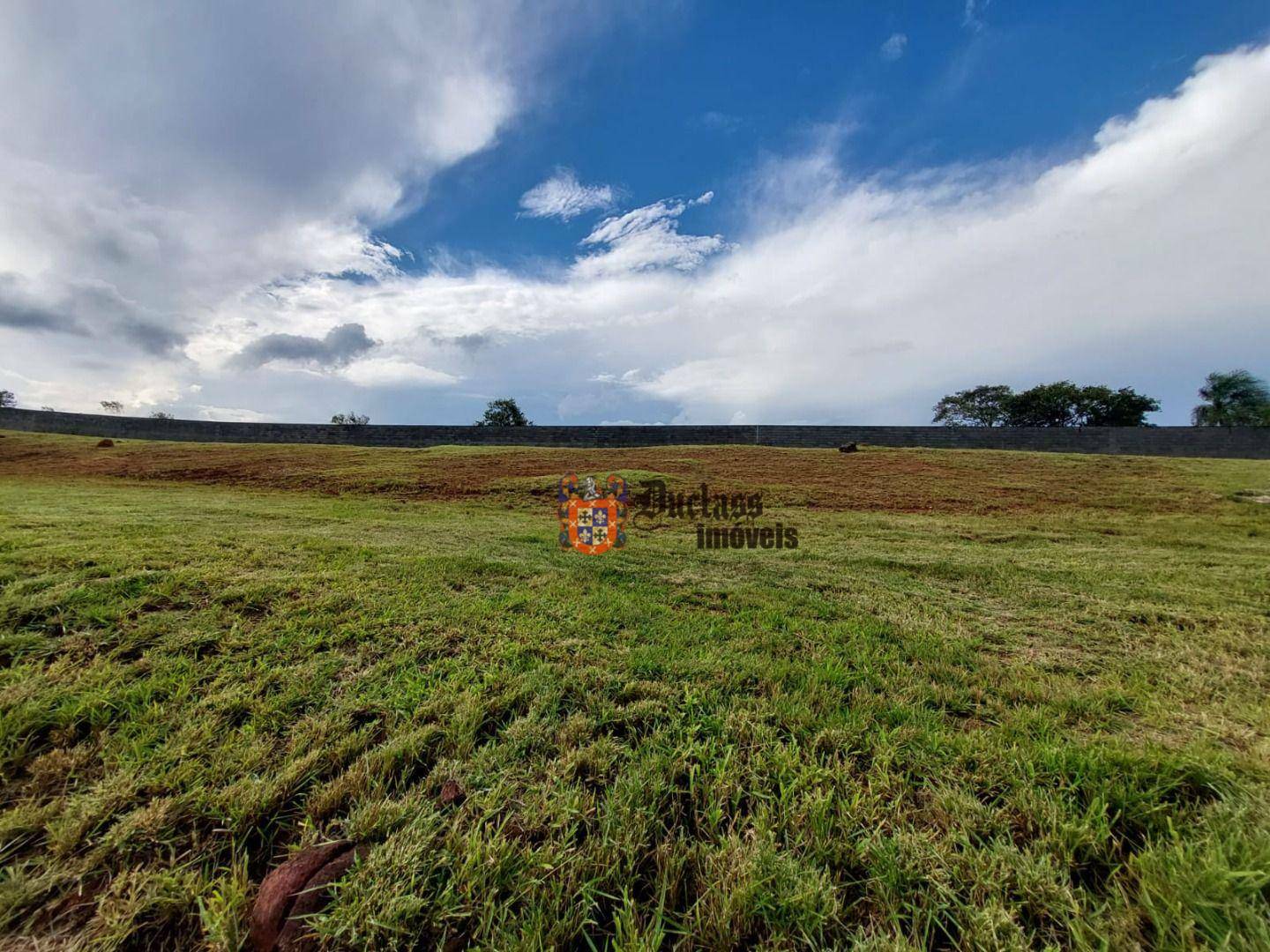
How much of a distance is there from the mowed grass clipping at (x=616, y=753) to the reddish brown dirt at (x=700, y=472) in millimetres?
8158

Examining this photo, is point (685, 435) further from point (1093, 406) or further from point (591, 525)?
point (1093, 406)

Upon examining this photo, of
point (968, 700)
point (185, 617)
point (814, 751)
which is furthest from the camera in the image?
point (185, 617)

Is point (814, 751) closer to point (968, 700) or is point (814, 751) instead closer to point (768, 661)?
point (768, 661)

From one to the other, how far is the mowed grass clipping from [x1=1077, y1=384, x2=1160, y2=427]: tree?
4800 centimetres

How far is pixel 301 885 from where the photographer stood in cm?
129

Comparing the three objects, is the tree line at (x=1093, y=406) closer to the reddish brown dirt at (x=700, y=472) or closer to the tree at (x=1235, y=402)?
the tree at (x=1235, y=402)

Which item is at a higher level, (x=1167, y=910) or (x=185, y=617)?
(x=185, y=617)

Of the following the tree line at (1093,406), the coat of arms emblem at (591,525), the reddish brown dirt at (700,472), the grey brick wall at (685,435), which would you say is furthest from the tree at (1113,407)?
the coat of arms emblem at (591,525)

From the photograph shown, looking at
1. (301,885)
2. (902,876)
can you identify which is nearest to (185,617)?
(301,885)

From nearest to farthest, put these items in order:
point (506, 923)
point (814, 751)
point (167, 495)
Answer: point (506, 923) → point (814, 751) → point (167, 495)

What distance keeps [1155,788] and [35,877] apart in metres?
3.71

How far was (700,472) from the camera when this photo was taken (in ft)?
52.8

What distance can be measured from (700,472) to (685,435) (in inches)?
439

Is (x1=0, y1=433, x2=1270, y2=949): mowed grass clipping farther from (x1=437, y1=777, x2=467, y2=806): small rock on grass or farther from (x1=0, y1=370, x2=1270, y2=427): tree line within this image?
(x1=0, y1=370, x2=1270, y2=427): tree line
